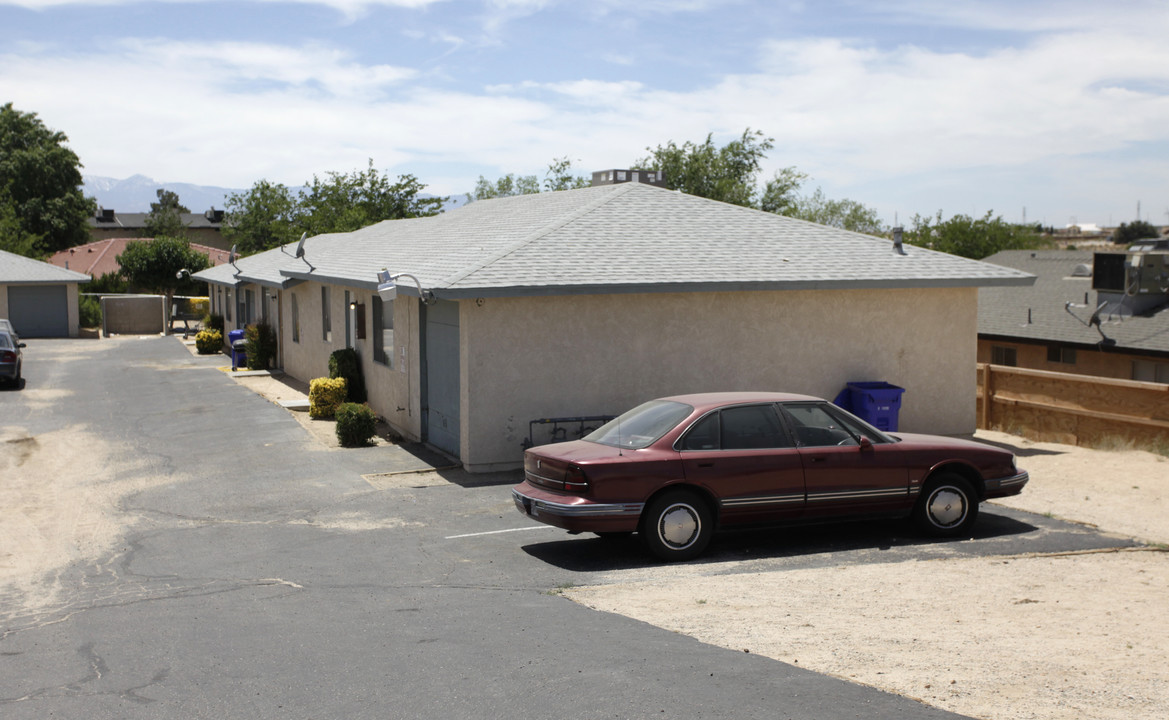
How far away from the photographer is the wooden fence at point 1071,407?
17.3 metres

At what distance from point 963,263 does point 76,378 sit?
74.1 feet

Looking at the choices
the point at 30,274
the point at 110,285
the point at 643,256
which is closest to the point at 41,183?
the point at 110,285

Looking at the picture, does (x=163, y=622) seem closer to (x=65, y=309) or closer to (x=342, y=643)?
(x=342, y=643)

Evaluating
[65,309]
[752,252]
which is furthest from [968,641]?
[65,309]

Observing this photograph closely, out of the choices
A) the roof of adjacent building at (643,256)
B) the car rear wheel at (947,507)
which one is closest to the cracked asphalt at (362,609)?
the car rear wheel at (947,507)

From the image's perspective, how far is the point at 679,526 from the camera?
948 centimetres

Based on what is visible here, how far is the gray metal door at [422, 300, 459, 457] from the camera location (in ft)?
47.6

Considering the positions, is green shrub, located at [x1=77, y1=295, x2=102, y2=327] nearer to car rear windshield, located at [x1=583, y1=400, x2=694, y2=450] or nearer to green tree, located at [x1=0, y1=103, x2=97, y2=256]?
green tree, located at [x1=0, y1=103, x2=97, y2=256]

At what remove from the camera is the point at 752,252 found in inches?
638

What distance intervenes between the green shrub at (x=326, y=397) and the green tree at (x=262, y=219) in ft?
129

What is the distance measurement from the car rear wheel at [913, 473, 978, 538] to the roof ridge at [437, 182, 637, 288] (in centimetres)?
645

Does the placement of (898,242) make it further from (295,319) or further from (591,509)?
(295,319)

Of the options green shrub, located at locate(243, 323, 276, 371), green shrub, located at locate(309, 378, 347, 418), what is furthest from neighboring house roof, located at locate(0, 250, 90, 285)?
green shrub, located at locate(309, 378, 347, 418)

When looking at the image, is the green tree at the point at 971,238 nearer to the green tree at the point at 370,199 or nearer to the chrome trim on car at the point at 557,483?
the green tree at the point at 370,199
